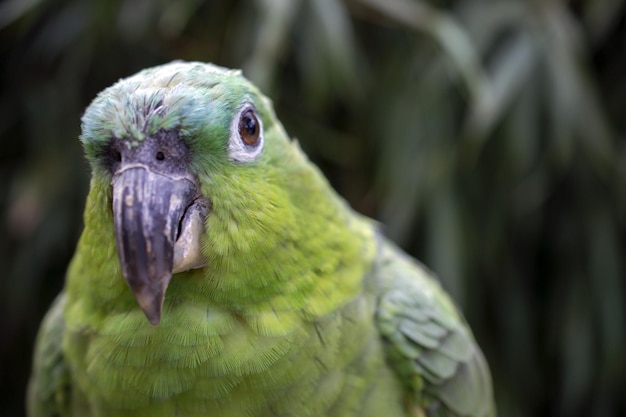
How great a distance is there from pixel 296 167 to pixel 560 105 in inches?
47.4

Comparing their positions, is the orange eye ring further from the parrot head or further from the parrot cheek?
the parrot cheek

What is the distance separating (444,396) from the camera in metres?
1.11

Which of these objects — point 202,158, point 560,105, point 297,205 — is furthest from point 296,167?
point 560,105

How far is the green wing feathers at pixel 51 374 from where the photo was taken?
3.52ft

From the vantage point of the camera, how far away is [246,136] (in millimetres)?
855

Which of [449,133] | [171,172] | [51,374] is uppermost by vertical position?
[449,133]

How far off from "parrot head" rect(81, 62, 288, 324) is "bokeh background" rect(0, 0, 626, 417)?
995 millimetres

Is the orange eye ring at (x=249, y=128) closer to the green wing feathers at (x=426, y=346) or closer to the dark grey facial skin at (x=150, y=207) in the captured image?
the dark grey facial skin at (x=150, y=207)

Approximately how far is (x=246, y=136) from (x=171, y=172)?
0.14m

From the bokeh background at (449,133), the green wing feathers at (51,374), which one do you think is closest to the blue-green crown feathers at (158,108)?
the green wing feathers at (51,374)

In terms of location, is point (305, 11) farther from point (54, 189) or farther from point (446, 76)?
point (54, 189)

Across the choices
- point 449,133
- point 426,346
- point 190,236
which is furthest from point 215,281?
point 449,133

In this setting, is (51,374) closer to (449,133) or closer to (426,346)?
(426,346)

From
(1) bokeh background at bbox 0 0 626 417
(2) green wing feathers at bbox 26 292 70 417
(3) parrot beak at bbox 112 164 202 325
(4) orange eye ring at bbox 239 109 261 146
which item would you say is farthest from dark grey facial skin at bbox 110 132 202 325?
(1) bokeh background at bbox 0 0 626 417
